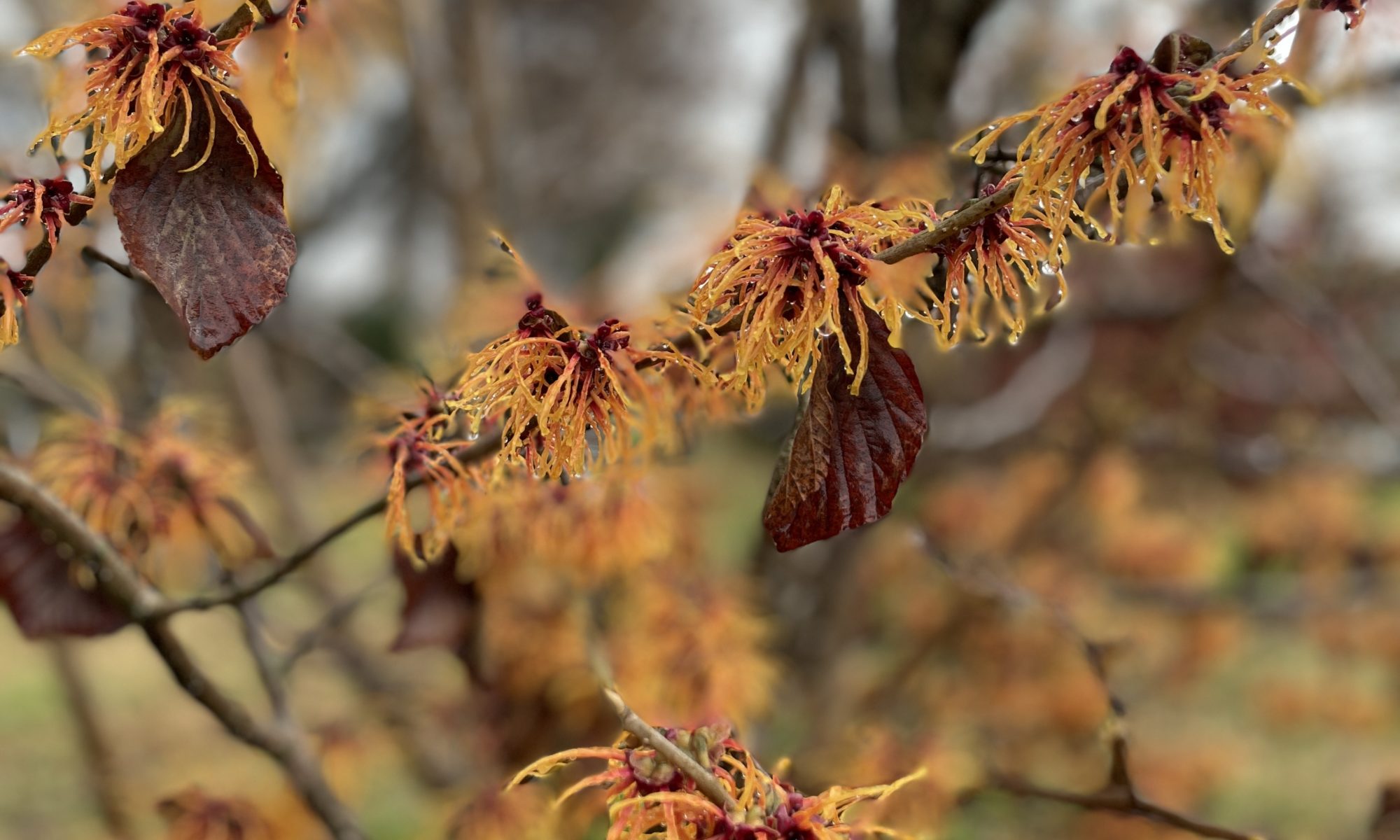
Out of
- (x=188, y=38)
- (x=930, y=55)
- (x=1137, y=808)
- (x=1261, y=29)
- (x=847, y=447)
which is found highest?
(x=930, y=55)

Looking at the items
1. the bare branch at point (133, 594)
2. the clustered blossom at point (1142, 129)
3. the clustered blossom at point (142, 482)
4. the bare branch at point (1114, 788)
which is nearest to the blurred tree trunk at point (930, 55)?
the bare branch at point (1114, 788)

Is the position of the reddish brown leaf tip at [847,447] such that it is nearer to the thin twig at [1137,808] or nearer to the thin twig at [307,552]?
the thin twig at [307,552]

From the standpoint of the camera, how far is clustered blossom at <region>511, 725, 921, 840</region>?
0.49 m

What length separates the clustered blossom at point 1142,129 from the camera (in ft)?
1.50

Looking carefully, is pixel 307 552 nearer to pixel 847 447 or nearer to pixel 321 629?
pixel 321 629

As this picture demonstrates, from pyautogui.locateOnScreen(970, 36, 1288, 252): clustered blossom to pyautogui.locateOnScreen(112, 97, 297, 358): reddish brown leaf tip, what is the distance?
1.18 feet

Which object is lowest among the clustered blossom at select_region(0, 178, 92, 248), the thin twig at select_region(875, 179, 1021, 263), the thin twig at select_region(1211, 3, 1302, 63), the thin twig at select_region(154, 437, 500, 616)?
the thin twig at select_region(154, 437, 500, 616)

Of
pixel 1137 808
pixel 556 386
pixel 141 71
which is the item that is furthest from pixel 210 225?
pixel 1137 808

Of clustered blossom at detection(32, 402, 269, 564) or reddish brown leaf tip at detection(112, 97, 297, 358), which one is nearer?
reddish brown leaf tip at detection(112, 97, 297, 358)

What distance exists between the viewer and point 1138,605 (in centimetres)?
246

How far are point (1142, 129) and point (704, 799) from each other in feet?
1.26

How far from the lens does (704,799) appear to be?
20.0 inches

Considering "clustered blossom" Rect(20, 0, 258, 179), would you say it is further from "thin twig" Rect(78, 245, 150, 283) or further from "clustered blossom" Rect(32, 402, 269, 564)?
"clustered blossom" Rect(32, 402, 269, 564)

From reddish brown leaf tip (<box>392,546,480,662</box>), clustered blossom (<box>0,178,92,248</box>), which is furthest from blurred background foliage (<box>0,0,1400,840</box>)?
clustered blossom (<box>0,178,92,248</box>)
